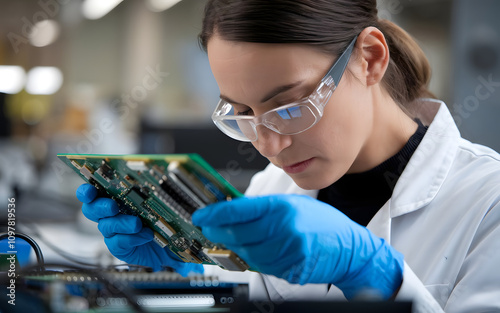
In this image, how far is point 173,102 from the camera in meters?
11.0

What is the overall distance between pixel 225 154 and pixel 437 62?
412cm

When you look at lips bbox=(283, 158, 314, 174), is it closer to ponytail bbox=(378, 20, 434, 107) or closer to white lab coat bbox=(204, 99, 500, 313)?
white lab coat bbox=(204, 99, 500, 313)

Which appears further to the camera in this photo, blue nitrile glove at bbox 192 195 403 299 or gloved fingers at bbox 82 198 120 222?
gloved fingers at bbox 82 198 120 222

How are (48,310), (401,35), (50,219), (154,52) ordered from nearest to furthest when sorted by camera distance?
(48,310) < (401,35) < (50,219) < (154,52)

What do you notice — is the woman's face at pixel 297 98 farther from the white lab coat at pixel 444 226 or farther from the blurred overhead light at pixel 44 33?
the blurred overhead light at pixel 44 33

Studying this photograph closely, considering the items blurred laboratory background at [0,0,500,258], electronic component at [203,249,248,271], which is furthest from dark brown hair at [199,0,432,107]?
blurred laboratory background at [0,0,500,258]

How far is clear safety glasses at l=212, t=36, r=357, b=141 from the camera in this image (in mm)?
1215

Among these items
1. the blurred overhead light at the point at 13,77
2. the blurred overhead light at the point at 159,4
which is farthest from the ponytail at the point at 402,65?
the blurred overhead light at the point at 13,77

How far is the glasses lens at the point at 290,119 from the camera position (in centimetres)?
121

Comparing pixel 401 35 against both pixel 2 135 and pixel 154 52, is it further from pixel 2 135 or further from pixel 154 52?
pixel 154 52

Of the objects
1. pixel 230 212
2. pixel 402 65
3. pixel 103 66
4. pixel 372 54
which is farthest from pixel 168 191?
pixel 103 66

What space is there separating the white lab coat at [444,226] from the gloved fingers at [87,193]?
0.60 meters

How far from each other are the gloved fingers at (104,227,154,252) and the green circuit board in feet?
0.19

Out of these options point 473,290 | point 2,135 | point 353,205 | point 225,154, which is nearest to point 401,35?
point 353,205
